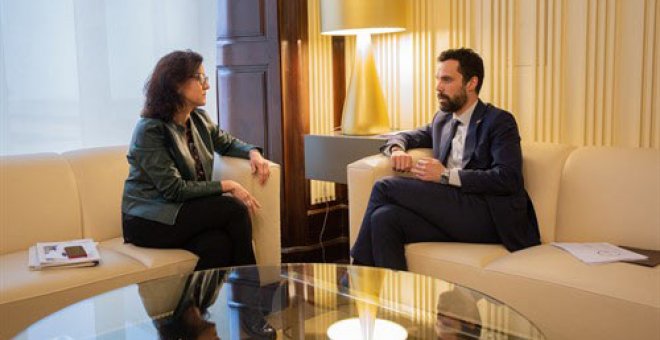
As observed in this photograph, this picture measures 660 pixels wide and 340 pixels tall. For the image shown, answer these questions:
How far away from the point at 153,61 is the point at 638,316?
266 centimetres

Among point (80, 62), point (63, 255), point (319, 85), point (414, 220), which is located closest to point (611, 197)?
point (414, 220)

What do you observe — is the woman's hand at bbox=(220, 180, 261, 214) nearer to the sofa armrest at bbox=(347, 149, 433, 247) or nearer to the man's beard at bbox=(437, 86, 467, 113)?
the sofa armrest at bbox=(347, 149, 433, 247)

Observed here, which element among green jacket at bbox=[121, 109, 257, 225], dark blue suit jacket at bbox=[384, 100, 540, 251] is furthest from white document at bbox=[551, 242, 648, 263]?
green jacket at bbox=[121, 109, 257, 225]

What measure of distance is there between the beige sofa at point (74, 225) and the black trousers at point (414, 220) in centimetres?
45

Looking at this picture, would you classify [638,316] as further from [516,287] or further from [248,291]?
[248,291]

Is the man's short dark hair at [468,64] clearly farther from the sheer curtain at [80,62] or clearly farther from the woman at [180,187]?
the sheer curtain at [80,62]

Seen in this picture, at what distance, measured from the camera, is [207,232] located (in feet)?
9.61

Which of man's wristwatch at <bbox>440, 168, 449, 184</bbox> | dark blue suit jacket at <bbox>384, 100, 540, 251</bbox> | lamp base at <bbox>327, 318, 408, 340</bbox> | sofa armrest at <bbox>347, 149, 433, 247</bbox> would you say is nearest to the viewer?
lamp base at <bbox>327, 318, 408, 340</bbox>

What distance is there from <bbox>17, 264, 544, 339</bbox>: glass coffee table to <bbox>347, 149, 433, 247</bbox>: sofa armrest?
2.38 feet

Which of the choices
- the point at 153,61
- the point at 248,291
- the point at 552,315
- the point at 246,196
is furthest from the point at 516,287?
the point at 153,61

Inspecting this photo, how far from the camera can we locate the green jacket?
2.87 m

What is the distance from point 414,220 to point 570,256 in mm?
614

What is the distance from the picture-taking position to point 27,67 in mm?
3408

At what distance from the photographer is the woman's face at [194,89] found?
9.89 ft
